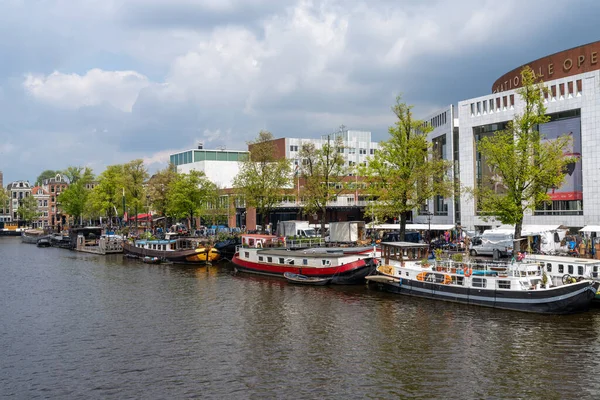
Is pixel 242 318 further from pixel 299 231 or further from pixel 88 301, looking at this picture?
pixel 299 231

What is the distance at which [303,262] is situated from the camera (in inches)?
2175

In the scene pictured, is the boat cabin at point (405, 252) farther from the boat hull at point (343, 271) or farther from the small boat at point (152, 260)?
the small boat at point (152, 260)

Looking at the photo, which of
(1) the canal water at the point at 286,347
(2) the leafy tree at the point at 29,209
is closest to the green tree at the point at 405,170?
(1) the canal water at the point at 286,347

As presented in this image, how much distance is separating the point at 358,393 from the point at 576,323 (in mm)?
18400

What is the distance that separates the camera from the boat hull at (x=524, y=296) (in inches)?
1427

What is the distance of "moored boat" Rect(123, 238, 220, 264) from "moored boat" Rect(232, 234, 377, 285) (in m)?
7.29

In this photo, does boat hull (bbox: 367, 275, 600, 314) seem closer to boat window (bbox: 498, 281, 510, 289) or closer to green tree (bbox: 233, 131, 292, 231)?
boat window (bbox: 498, 281, 510, 289)

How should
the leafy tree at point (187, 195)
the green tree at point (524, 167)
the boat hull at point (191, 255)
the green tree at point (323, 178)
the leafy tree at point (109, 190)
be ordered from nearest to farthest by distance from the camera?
the green tree at point (524, 167)
the boat hull at point (191, 255)
the green tree at point (323, 178)
the leafy tree at point (187, 195)
the leafy tree at point (109, 190)

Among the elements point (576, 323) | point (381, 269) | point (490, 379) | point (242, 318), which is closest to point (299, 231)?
point (381, 269)

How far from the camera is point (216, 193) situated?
10531cm

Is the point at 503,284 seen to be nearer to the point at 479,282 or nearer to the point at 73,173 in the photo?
the point at 479,282

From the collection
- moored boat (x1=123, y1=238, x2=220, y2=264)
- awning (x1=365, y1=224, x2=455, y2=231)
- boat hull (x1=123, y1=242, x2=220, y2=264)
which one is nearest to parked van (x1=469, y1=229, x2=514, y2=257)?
awning (x1=365, y1=224, x2=455, y2=231)

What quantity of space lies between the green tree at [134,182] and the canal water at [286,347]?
63820mm

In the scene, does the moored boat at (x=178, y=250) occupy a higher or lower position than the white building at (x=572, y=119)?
lower
